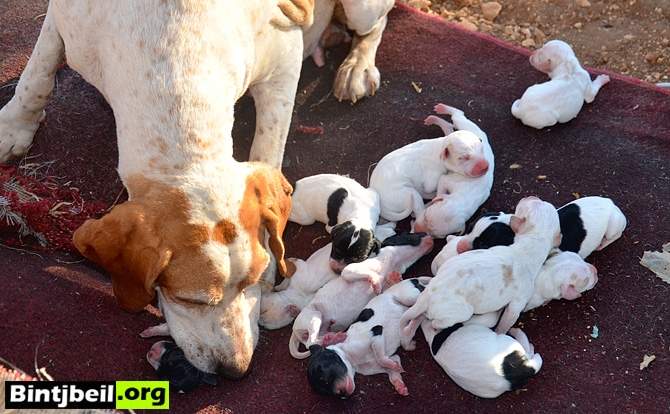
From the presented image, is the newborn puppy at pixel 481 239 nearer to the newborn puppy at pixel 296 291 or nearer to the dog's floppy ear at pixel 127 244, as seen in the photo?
the newborn puppy at pixel 296 291

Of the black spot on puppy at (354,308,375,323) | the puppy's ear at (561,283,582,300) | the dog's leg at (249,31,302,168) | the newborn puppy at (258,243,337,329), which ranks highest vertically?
the dog's leg at (249,31,302,168)

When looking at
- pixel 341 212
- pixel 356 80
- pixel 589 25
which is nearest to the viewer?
pixel 341 212

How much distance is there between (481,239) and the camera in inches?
156

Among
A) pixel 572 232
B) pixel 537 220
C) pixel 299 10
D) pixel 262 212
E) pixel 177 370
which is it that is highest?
pixel 299 10

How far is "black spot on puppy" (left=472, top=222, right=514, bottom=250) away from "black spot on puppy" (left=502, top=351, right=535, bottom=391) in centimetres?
61

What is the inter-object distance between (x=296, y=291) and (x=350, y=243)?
370mm

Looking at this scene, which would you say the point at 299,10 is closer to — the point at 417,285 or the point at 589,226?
the point at 417,285

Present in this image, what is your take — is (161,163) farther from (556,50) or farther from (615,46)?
(615,46)

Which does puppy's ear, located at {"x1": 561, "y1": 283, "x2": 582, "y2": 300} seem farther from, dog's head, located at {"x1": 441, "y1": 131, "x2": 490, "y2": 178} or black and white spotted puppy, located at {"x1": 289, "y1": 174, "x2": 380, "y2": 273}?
black and white spotted puppy, located at {"x1": 289, "y1": 174, "x2": 380, "y2": 273}

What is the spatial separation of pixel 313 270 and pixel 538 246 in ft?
3.41

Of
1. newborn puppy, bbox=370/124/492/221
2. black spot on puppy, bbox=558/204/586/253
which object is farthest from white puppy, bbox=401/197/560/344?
newborn puppy, bbox=370/124/492/221

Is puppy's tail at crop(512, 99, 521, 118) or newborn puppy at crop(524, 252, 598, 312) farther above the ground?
puppy's tail at crop(512, 99, 521, 118)

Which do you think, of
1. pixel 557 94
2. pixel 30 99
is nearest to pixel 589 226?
pixel 557 94

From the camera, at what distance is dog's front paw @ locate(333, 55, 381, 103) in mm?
5039
